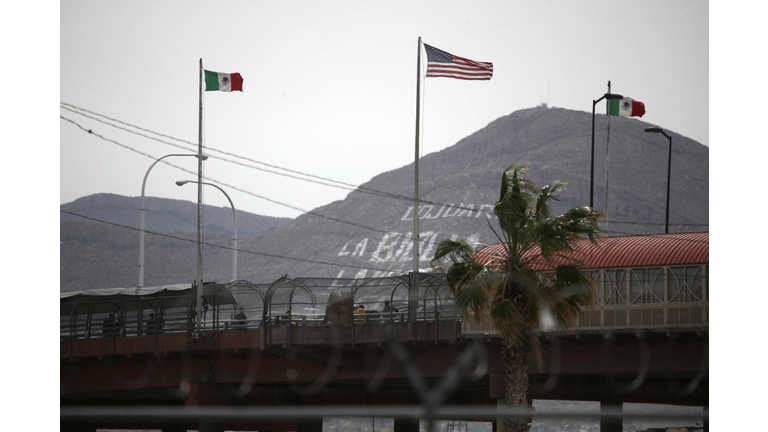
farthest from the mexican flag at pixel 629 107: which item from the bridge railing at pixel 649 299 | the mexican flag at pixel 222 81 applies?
the mexican flag at pixel 222 81

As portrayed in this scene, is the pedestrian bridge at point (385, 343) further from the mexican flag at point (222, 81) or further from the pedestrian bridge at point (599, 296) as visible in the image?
the mexican flag at point (222, 81)

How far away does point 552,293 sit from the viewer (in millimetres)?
24234

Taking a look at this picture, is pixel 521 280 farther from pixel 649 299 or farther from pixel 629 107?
pixel 629 107

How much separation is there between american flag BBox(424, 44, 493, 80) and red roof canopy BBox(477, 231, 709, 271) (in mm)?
7827

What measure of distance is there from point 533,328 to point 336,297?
11.9 metres

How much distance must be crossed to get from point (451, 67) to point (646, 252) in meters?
11.5

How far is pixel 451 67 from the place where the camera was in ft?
118

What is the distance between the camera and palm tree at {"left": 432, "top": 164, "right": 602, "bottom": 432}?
2398cm

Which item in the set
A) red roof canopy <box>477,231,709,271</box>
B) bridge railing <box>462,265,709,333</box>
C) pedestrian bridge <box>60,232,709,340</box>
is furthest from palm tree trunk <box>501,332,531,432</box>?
red roof canopy <box>477,231,709,271</box>

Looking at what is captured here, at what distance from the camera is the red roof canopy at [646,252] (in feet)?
97.3

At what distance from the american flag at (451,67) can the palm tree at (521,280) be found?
11247 mm
